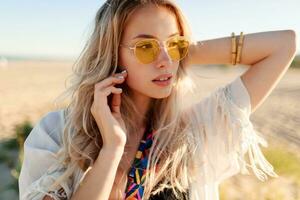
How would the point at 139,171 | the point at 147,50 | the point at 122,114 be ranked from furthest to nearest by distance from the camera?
1. the point at 122,114
2. the point at 139,171
3. the point at 147,50

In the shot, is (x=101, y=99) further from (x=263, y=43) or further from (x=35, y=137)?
(x=263, y=43)

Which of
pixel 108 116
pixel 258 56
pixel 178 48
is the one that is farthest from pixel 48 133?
pixel 258 56

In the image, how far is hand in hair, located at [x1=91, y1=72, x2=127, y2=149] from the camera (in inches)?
82.4

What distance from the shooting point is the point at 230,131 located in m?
2.23

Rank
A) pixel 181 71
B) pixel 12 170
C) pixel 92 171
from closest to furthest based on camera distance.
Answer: pixel 92 171
pixel 181 71
pixel 12 170

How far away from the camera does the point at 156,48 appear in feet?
6.95

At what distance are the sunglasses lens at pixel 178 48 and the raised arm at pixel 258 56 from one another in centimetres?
13

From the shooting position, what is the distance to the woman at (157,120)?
2.12m

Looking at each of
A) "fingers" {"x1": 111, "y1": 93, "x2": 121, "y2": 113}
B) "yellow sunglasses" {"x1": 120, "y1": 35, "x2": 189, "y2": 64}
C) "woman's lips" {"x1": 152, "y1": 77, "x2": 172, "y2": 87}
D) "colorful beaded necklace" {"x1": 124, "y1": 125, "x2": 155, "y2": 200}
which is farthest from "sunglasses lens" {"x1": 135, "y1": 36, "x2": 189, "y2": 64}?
"colorful beaded necklace" {"x1": 124, "y1": 125, "x2": 155, "y2": 200}

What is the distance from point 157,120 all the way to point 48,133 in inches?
24.3

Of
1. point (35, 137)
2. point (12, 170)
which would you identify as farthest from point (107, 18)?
point (12, 170)

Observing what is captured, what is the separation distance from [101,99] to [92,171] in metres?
0.37

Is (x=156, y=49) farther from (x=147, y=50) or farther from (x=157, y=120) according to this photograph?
(x=157, y=120)

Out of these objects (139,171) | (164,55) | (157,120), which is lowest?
(139,171)
